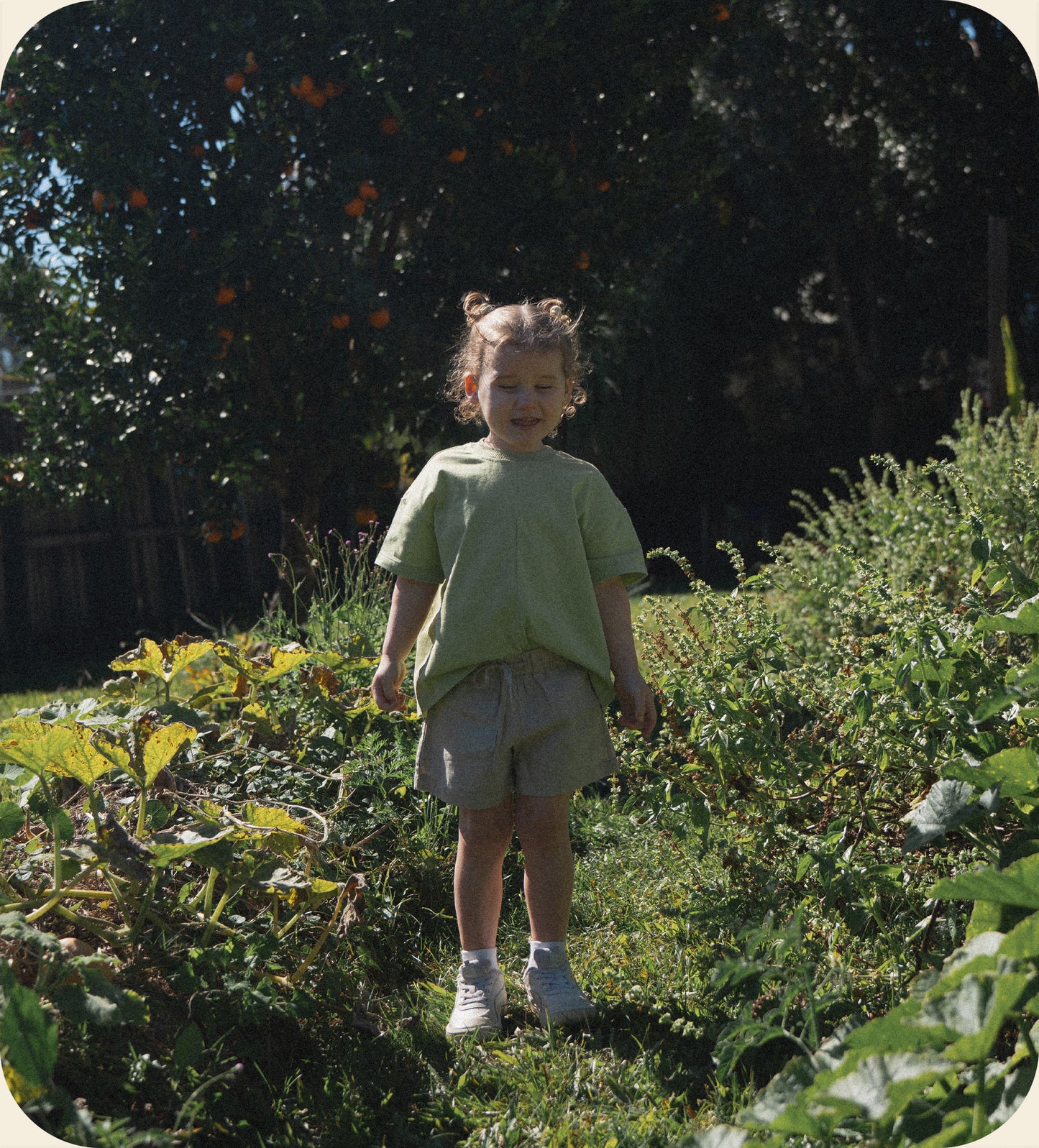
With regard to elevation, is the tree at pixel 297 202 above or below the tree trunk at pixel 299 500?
above

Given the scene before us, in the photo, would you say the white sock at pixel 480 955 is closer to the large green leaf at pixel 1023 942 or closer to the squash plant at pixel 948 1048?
the squash plant at pixel 948 1048

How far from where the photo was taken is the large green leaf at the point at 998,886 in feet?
4.17

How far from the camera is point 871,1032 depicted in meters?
1.17

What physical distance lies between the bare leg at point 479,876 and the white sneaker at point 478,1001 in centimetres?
5

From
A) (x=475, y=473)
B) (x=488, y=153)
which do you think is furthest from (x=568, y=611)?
(x=488, y=153)

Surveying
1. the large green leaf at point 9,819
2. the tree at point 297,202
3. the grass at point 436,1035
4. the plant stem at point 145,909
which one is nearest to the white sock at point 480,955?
the grass at point 436,1035

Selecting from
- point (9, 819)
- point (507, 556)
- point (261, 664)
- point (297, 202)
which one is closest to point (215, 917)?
point (9, 819)

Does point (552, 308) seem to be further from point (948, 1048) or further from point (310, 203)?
point (310, 203)

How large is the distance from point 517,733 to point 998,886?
3.14 feet

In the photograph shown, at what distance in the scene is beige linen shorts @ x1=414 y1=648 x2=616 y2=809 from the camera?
2037 millimetres

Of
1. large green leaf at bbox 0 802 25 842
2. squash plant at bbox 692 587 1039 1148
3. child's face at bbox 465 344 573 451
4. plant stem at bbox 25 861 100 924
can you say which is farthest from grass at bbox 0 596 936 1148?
child's face at bbox 465 344 573 451

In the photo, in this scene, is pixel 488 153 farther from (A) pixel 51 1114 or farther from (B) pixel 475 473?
(A) pixel 51 1114

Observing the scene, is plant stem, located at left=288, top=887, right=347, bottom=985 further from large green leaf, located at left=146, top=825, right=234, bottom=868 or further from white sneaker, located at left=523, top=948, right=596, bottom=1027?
white sneaker, located at left=523, top=948, right=596, bottom=1027

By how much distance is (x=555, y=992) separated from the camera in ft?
6.61
